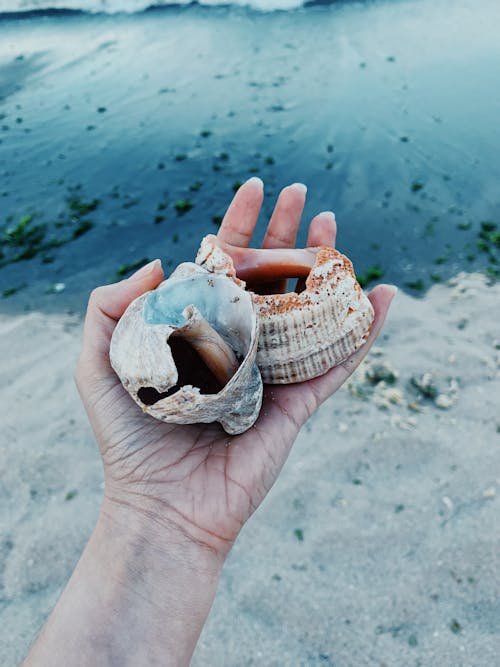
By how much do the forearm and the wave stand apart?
1053 cm

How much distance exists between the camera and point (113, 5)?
1131 centimetres

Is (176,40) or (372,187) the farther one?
(176,40)

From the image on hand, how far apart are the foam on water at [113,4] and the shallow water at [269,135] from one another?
108cm

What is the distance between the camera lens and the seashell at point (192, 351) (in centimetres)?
201

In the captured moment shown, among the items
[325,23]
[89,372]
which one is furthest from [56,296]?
[325,23]

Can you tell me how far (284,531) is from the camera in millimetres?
3115

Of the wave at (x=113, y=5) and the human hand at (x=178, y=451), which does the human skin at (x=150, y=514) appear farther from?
the wave at (x=113, y=5)

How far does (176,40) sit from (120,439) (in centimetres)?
899

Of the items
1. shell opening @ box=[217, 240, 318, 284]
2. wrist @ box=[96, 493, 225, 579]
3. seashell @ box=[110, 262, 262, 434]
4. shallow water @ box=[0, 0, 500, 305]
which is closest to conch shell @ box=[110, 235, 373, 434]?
seashell @ box=[110, 262, 262, 434]

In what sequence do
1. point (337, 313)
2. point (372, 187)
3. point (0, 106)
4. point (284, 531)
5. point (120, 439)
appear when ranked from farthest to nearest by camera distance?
point (0, 106)
point (372, 187)
point (284, 531)
point (337, 313)
point (120, 439)

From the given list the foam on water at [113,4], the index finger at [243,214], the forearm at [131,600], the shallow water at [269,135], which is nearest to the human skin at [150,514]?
the forearm at [131,600]

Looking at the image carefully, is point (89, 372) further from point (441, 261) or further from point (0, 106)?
point (0, 106)

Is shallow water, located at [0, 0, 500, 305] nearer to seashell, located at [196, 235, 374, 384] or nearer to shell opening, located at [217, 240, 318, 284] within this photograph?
shell opening, located at [217, 240, 318, 284]

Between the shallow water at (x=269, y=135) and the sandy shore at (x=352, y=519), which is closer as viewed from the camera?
the sandy shore at (x=352, y=519)
